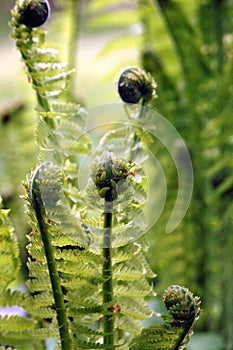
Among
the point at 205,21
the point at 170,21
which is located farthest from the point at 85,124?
the point at 205,21

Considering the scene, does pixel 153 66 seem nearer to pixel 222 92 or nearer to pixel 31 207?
pixel 222 92

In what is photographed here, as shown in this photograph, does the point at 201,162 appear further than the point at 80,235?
Yes

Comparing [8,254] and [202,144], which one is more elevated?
[202,144]

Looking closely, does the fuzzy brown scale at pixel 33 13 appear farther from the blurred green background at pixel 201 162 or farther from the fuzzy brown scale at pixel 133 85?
the blurred green background at pixel 201 162

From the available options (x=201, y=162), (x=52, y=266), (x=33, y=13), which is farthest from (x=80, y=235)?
(x=201, y=162)

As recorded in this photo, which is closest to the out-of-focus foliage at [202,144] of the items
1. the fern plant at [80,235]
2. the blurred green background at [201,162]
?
the blurred green background at [201,162]

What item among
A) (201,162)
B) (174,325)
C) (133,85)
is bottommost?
(174,325)

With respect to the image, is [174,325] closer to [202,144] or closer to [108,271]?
[108,271]
